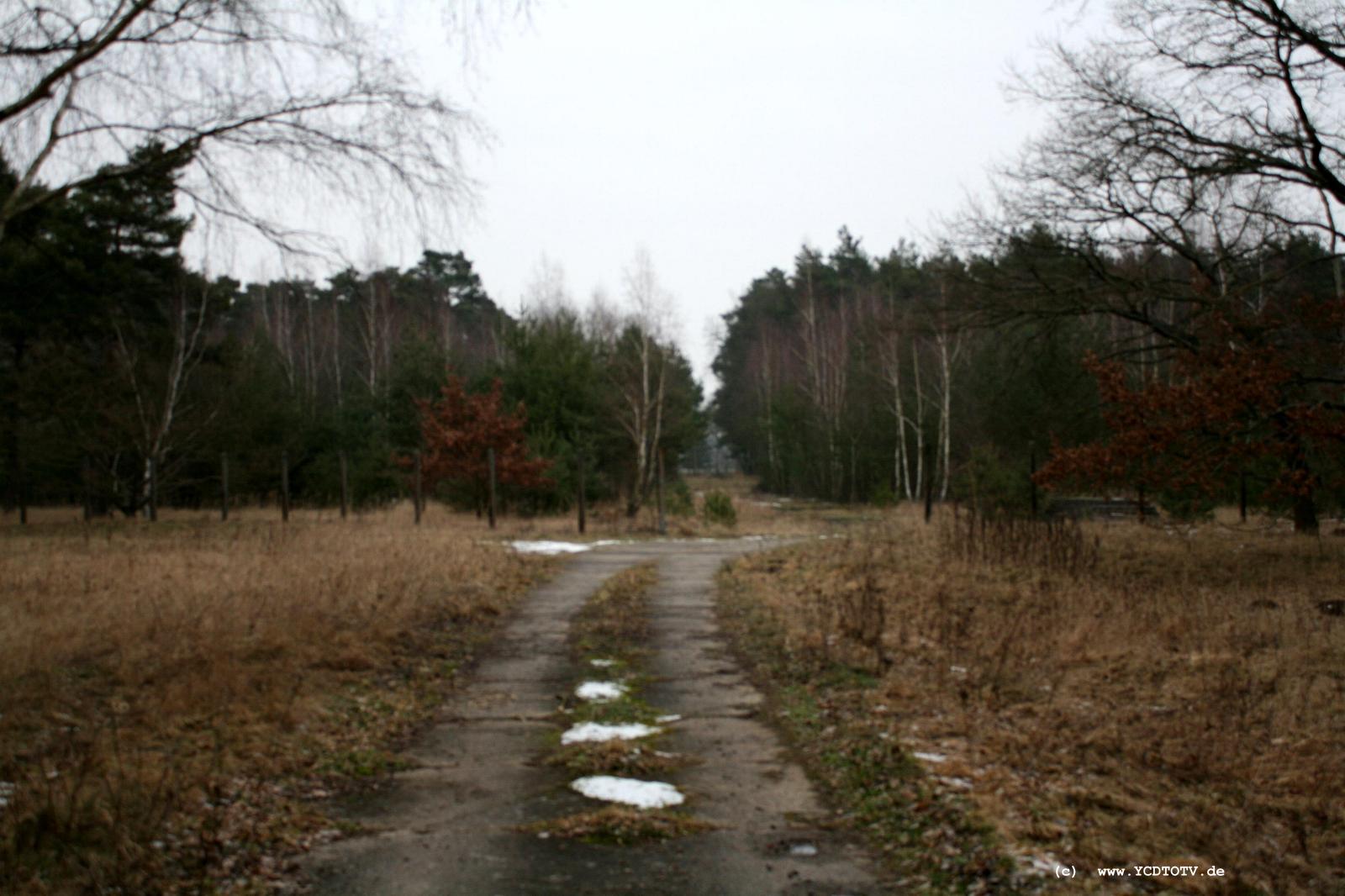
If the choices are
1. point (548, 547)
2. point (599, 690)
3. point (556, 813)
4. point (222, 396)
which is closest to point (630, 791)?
point (556, 813)

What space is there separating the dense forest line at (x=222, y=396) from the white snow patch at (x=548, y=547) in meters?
5.92

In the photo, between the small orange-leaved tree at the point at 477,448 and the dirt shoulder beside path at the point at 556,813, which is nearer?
the dirt shoulder beside path at the point at 556,813

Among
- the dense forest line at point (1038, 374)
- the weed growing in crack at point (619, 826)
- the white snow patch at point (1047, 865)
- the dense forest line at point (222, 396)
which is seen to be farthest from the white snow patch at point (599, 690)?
the dense forest line at point (222, 396)

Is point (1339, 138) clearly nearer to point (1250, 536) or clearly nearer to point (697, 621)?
point (1250, 536)

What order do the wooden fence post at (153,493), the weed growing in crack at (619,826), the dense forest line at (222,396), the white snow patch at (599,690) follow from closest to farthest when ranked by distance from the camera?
the weed growing in crack at (619,826) → the white snow patch at (599,690) → the wooden fence post at (153,493) → the dense forest line at (222,396)

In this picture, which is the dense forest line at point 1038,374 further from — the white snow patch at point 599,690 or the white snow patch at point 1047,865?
the white snow patch at point 1047,865

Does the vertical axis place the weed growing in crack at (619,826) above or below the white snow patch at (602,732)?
below

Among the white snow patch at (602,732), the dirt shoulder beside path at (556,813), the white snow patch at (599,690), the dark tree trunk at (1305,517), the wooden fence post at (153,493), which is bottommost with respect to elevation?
the dirt shoulder beside path at (556,813)

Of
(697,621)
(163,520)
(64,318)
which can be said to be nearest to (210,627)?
(697,621)

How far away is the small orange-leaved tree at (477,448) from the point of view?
99.2 ft

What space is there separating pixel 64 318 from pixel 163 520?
819 cm

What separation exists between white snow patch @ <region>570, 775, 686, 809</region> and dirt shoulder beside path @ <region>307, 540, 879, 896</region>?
0.34ft

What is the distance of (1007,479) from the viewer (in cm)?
2188

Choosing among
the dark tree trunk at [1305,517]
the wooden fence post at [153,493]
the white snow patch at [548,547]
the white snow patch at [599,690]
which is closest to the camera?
the white snow patch at [599,690]
